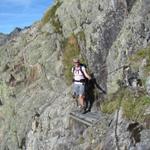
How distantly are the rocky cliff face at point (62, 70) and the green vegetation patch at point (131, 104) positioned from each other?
1.33 feet

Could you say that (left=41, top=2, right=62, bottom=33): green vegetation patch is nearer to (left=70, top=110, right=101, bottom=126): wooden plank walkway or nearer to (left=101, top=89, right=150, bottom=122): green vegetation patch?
(left=70, top=110, right=101, bottom=126): wooden plank walkway

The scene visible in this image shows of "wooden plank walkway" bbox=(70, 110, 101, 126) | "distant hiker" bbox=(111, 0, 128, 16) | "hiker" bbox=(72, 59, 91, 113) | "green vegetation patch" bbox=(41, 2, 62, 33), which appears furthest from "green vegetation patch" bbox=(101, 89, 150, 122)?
"green vegetation patch" bbox=(41, 2, 62, 33)

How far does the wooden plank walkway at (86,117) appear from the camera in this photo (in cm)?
2562

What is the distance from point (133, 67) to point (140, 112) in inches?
159

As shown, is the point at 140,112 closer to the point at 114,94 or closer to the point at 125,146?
the point at 125,146

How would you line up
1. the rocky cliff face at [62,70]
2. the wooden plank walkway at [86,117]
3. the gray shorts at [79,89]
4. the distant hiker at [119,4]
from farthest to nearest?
the distant hiker at [119,4] < the gray shorts at [79,89] < the rocky cliff face at [62,70] < the wooden plank walkway at [86,117]

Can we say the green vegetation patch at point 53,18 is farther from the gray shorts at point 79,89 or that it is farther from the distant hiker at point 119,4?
the gray shorts at point 79,89

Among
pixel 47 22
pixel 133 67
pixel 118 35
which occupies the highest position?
pixel 47 22

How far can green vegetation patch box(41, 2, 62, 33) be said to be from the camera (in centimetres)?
3838

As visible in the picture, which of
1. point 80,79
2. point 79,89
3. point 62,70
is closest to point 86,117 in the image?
point 79,89

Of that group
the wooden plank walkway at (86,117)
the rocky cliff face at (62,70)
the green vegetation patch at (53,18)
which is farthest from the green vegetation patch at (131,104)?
the green vegetation patch at (53,18)

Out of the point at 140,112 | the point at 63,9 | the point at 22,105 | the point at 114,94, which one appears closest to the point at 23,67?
the point at 22,105

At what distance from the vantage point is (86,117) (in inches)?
1059

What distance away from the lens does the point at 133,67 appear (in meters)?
23.3
